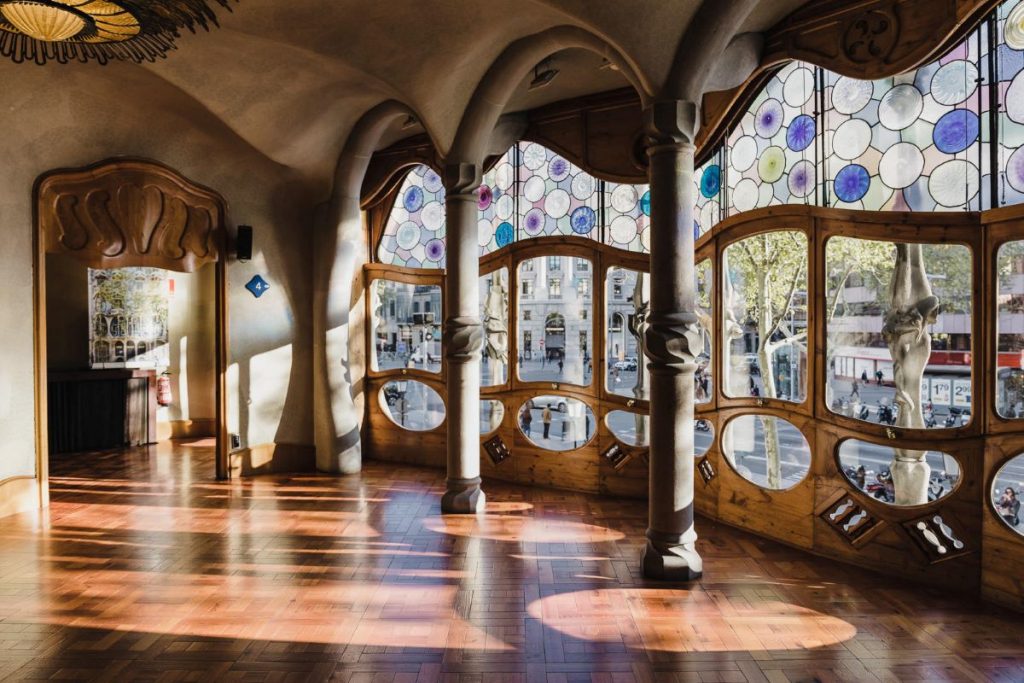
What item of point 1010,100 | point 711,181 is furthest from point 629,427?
point 1010,100

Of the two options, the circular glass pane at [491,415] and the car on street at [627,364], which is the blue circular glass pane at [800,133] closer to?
the car on street at [627,364]

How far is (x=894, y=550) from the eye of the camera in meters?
5.00

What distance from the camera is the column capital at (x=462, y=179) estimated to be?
637 cm

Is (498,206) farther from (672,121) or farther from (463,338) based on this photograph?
(672,121)

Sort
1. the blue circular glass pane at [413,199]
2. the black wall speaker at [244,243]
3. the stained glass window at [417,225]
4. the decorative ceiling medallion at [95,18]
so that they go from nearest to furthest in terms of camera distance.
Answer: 1. the decorative ceiling medallion at [95,18]
2. the black wall speaker at [244,243]
3. the stained glass window at [417,225]
4. the blue circular glass pane at [413,199]

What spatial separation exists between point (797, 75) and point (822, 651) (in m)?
→ 4.22

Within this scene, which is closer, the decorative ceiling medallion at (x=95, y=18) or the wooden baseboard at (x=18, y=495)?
the decorative ceiling medallion at (x=95, y=18)

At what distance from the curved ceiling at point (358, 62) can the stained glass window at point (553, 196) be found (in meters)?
0.59

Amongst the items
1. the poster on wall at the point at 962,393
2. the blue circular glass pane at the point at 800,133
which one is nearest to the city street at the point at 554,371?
the blue circular glass pane at the point at 800,133

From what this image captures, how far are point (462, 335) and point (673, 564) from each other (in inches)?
105

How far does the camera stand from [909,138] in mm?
4957

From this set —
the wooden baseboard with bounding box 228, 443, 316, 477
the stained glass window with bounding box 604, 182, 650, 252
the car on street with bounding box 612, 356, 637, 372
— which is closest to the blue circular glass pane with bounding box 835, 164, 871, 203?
the stained glass window with bounding box 604, 182, 650, 252

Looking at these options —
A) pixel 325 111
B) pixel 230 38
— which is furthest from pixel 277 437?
pixel 230 38

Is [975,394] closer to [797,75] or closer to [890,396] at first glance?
[890,396]
